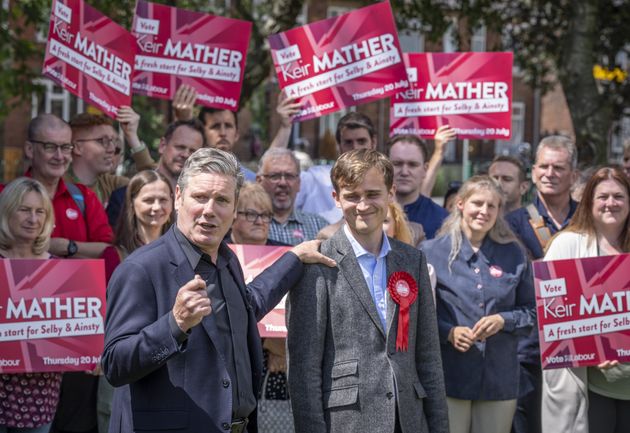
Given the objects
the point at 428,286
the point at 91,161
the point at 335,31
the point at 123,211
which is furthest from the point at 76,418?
the point at 335,31

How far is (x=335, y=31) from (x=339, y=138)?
851 mm

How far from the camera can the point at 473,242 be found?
18.3ft

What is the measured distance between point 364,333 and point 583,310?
1788 mm

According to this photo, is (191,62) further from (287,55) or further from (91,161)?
(91,161)

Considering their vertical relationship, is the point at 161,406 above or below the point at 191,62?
below

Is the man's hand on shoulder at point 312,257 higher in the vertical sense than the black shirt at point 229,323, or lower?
higher

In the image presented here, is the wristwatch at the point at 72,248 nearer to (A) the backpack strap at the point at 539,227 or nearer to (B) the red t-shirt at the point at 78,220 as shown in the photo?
(B) the red t-shirt at the point at 78,220

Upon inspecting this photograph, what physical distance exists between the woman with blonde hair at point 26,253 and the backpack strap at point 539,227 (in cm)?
324

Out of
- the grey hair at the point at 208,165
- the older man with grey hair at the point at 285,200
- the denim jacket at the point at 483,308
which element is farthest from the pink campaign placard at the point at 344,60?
the grey hair at the point at 208,165

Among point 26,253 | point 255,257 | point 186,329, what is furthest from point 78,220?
point 186,329

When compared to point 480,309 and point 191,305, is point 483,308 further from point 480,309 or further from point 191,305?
point 191,305

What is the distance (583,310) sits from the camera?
528cm

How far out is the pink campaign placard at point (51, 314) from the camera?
15.8 ft

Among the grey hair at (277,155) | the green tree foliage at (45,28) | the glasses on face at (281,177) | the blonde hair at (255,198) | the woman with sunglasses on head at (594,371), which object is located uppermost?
the green tree foliage at (45,28)
